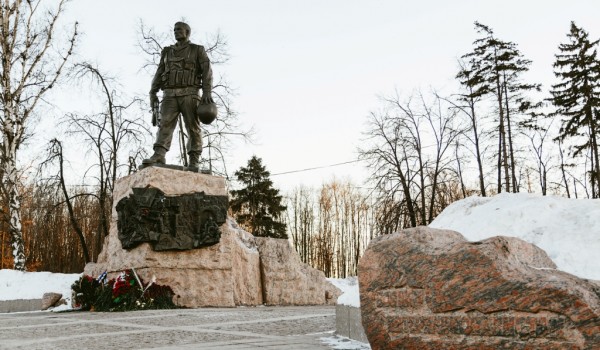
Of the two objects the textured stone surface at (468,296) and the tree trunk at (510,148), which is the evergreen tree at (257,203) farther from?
the textured stone surface at (468,296)

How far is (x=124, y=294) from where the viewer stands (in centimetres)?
925

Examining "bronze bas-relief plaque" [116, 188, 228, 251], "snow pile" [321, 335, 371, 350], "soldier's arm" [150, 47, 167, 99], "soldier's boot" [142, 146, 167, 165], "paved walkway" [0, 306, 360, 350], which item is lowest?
"snow pile" [321, 335, 371, 350]

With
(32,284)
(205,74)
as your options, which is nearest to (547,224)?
(205,74)

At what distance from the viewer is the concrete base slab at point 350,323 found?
4887mm

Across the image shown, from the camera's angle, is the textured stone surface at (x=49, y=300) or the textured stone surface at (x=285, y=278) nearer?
the textured stone surface at (x=49, y=300)

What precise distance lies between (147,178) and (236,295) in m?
2.93

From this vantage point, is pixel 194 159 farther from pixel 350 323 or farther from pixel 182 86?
pixel 350 323

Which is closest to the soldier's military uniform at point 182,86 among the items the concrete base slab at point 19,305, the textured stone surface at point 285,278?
the textured stone surface at point 285,278

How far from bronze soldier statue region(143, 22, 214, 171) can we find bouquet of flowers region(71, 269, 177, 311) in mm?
2502

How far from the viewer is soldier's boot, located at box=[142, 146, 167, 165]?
10.6 metres

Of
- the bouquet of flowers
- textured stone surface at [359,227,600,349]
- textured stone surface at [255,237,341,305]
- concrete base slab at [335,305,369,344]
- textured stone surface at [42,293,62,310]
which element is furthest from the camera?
textured stone surface at [255,237,341,305]

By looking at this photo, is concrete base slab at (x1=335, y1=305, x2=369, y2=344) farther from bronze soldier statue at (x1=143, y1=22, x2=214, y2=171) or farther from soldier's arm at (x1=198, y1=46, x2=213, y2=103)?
soldier's arm at (x1=198, y1=46, x2=213, y2=103)

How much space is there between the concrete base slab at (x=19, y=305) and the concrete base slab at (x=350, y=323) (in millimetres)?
9596

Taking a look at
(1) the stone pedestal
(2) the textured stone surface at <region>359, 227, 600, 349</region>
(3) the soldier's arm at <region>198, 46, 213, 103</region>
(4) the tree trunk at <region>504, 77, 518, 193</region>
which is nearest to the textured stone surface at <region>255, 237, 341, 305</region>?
(1) the stone pedestal
